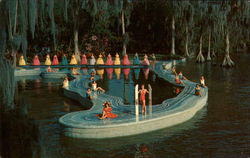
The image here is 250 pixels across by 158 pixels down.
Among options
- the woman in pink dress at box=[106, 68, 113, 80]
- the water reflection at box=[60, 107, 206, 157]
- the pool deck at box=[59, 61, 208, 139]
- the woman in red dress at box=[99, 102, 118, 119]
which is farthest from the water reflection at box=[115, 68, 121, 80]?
the water reflection at box=[60, 107, 206, 157]

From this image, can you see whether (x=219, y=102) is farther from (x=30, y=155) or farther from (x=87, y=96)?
(x=30, y=155)

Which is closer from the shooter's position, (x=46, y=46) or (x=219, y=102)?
(x=219, y=102)

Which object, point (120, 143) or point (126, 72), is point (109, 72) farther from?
point (120, 143)

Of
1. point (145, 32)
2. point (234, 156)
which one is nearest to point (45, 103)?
point (234, 156)

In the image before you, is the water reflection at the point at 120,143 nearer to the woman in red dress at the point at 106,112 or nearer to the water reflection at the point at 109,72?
the woman in red dress at the point at 106,112

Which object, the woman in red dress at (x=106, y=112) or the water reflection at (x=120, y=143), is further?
the woman in red dress at (x=106, y=112)

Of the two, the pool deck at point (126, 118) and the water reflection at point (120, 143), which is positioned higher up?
the pool deck at point (126, 118)

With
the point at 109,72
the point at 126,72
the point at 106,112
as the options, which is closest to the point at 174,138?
the point at 106,112

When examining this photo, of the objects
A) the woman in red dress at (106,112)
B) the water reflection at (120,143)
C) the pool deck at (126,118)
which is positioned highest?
the woman in red dress at (106,112)

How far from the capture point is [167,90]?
30.8 meters

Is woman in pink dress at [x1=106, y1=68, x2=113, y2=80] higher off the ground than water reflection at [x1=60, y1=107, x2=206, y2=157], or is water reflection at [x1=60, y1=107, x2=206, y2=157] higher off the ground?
woman in pink dress at [x1=106, y1=68, x2=113, y2=80]

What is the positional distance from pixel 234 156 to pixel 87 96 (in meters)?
12.0

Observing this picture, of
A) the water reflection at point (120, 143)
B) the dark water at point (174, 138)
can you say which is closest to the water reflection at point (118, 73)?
the dark water at point (174, 138)

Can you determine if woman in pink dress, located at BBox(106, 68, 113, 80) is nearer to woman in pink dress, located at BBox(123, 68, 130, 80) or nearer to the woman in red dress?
woman in pink dress, located at BBox(123, 68, 130, 80)
